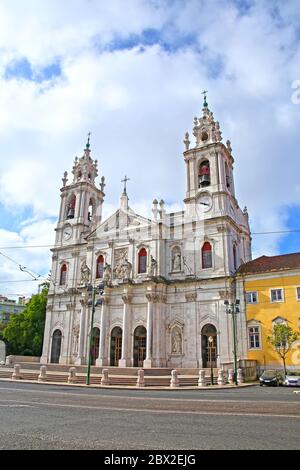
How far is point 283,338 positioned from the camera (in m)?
28.2

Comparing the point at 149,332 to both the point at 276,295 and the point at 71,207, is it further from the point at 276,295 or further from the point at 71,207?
the point at 71,207

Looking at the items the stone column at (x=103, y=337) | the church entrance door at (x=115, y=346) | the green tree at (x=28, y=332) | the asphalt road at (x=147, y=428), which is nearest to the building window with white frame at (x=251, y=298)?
the church entrance door at (x=115, y=346)

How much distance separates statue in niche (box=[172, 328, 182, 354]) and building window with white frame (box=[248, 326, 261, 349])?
6.59 metres

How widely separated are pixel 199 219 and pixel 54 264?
1932 centimetres

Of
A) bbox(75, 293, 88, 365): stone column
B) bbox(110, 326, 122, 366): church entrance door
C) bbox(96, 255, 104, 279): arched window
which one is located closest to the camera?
bbox(110, 326, 122, 366): church entrance door

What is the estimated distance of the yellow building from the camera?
1173 inches

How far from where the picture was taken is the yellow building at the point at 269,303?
29.8m

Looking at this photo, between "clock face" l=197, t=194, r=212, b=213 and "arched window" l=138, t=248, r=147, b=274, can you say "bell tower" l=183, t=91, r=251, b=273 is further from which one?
"arched window" l=138, t=248, r=147, b=274

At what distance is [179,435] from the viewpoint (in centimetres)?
702

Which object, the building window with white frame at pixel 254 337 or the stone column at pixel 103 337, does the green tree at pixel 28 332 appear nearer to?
the stone column at pixel 103 337

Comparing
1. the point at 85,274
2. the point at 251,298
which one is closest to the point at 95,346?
the point at 85,274

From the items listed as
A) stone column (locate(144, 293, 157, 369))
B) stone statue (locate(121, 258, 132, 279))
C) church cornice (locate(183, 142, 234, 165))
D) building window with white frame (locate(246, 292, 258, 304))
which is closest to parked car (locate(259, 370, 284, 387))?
building window with white frame (locate(246, 292, 258, 304))
